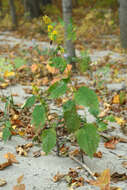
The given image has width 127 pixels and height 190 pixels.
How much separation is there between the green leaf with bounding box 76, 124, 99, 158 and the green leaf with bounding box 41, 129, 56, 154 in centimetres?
20

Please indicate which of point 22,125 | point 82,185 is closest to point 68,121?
point 82,185

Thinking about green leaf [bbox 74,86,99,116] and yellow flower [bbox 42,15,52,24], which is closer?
green leaf [bbox 74,86,99,116]

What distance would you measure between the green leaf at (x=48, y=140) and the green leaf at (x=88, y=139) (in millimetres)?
198

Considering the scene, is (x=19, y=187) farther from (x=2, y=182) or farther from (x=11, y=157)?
(x=11, y=157)

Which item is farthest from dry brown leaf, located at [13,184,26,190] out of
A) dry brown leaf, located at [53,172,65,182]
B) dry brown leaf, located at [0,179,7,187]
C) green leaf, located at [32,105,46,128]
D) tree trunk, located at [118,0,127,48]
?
tree trunk, located at [118,0,127,48]

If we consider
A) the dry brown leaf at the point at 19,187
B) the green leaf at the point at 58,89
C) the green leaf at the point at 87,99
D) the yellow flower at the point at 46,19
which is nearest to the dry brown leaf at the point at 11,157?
the dry brown leaf at the point at 19,187

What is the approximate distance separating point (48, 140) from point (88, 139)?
30 cm

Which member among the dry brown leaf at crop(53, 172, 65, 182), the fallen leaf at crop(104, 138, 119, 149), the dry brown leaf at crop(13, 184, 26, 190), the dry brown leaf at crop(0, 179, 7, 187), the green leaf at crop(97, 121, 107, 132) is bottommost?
the fallen leaf at crop(104, 138, 119, 149)

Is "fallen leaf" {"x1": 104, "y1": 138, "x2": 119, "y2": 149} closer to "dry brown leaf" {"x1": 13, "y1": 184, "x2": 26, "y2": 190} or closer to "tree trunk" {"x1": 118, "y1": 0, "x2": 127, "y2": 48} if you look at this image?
"dry brown leaf" {"x1": 13, "y1": 184, "x2": 26, "y2": 190}

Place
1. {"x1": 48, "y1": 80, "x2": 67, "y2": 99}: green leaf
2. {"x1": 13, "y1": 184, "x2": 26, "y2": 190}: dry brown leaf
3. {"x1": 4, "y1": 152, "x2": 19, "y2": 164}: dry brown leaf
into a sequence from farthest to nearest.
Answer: {"x1": 4, "y1": 152, "x2": 19, "y2": 164}: dry brown leaf
{"x1": 48, "y1": 80, "x2": 67, "y2": 99}: green leaf
{"x1": 13, "y1": 184, "x2": 26, "y2": 190}: dry brown leaf

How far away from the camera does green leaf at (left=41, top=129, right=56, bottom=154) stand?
174 cm

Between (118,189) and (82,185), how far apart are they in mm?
240

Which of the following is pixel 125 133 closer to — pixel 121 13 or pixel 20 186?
pixel 20 186

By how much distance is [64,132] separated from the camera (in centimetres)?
250
